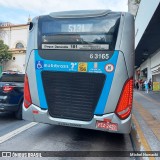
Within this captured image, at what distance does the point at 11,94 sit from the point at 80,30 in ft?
12.4

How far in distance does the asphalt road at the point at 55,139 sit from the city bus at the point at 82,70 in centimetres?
58

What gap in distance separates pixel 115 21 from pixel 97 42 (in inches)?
24.3

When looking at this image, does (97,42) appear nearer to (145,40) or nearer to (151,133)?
(151,133)

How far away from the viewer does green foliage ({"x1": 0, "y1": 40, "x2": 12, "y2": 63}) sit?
45312 millimetres

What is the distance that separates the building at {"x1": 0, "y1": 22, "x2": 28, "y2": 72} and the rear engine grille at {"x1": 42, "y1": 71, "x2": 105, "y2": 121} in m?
42.5

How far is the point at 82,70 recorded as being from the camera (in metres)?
5.68

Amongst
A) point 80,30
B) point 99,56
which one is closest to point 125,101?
point 99,56

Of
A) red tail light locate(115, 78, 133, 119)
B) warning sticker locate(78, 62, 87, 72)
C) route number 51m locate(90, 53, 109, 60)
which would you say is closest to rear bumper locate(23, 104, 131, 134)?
red tail light locate(115, 78, 133, 119)

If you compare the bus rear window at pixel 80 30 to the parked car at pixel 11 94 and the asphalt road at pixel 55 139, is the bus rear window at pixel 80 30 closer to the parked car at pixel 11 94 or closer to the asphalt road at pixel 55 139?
the asphalt road at pixel 55 139

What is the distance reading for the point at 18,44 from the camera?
49.4 meters

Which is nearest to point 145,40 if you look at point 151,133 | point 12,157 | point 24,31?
point 151,133

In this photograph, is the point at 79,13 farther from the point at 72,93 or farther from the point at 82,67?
the point at 72,93

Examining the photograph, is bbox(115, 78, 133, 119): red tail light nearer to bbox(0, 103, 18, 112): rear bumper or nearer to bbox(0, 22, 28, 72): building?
bbox(0, 103, 18, 112): rear bumper

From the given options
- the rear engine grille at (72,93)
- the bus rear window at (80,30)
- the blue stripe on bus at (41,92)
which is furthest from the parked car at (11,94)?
the bus rear window at (80,30)
